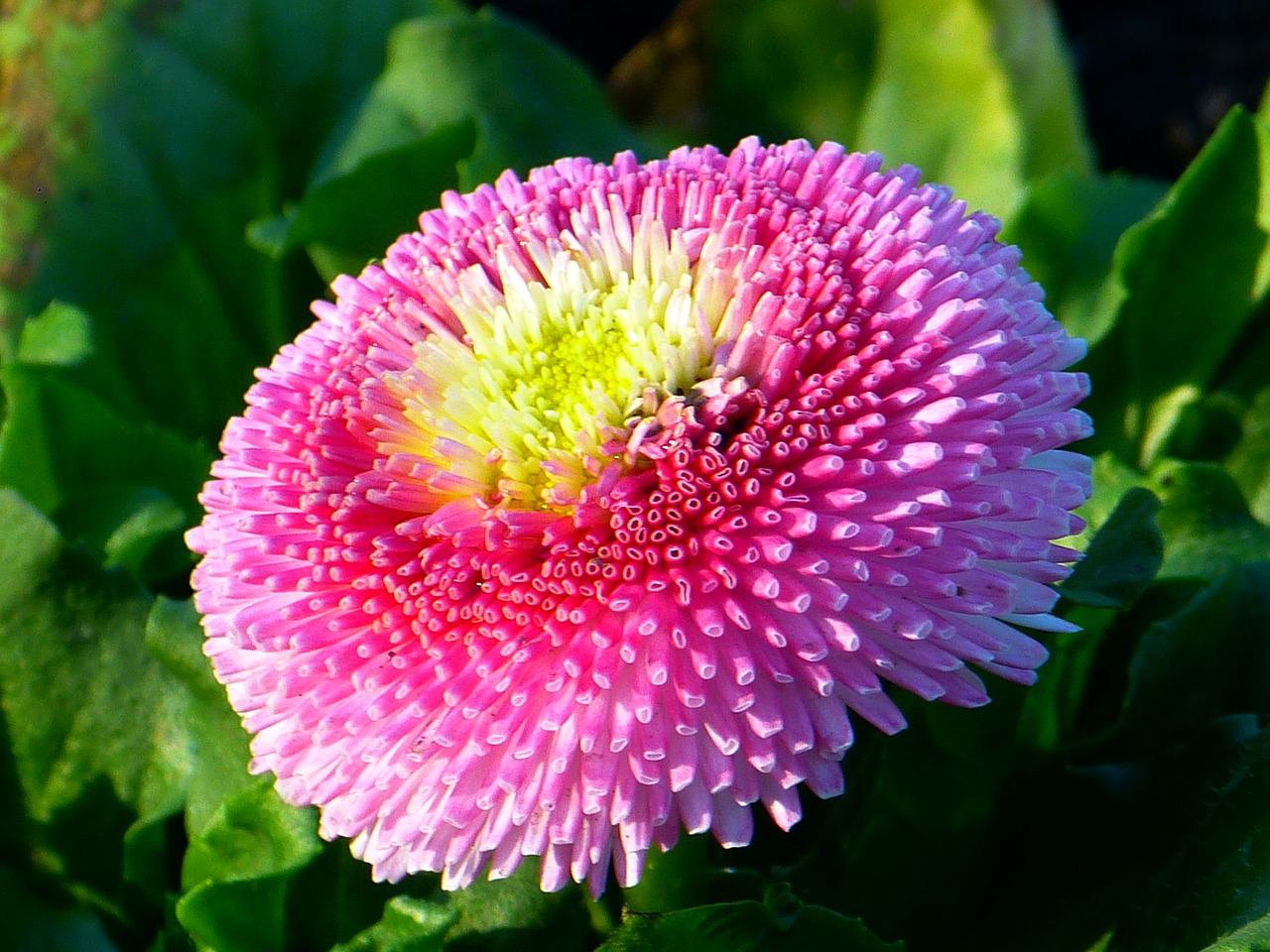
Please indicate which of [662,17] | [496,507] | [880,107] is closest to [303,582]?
[496,507]

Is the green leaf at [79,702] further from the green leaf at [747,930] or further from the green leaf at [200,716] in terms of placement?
the green leaf at [747,930]

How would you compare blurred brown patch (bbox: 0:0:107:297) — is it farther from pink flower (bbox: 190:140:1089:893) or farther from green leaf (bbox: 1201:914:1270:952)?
green leaf (bbox: 1201:914:1270:952)

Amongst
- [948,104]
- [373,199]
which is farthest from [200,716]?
[948,104]

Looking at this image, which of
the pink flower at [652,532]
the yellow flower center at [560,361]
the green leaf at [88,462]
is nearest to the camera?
the pink flower at [652,532]

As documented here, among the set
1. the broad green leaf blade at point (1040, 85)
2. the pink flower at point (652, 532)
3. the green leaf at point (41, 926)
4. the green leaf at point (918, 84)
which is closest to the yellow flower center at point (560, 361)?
the pink flower at point (652, 532)

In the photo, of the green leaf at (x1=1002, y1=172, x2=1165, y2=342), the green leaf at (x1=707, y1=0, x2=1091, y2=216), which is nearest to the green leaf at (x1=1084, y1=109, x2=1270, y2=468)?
the green leaf at (x1=1002, y1=172, x2=1165, y2=342)

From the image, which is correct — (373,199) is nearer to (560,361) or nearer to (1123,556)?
(560,361)

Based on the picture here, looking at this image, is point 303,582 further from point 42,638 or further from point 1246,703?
point 1246,703
